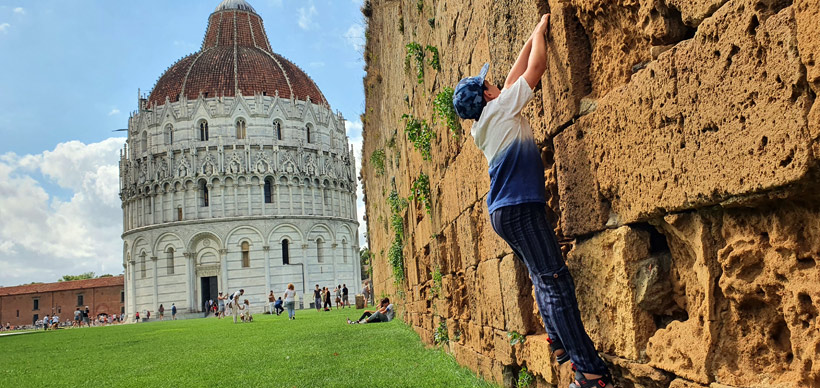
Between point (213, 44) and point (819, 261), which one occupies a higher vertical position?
point (213, 44)

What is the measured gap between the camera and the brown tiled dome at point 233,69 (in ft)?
169

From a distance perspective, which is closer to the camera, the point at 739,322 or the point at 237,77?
the point at 739,322

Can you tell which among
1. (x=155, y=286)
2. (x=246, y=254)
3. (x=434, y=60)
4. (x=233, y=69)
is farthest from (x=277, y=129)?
(x=434, y=60)

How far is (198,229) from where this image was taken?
48.5m

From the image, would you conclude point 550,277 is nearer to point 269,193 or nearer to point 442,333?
point 442,333

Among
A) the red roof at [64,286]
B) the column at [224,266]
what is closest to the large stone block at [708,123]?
the column at [224,266]

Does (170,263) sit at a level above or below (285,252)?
below

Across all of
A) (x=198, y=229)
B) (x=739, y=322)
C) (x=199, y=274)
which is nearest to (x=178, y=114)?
(x=198, y=229)

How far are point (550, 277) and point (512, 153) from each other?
0.57 meters

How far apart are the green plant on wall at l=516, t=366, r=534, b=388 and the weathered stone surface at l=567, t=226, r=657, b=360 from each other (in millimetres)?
920

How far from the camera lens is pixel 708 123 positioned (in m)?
1.93

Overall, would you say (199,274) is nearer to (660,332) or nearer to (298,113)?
(298,113)

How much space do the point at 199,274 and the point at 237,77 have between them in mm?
16321

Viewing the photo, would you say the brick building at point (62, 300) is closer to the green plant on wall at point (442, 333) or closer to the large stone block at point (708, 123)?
the green plant on wall at point (442, 333)
